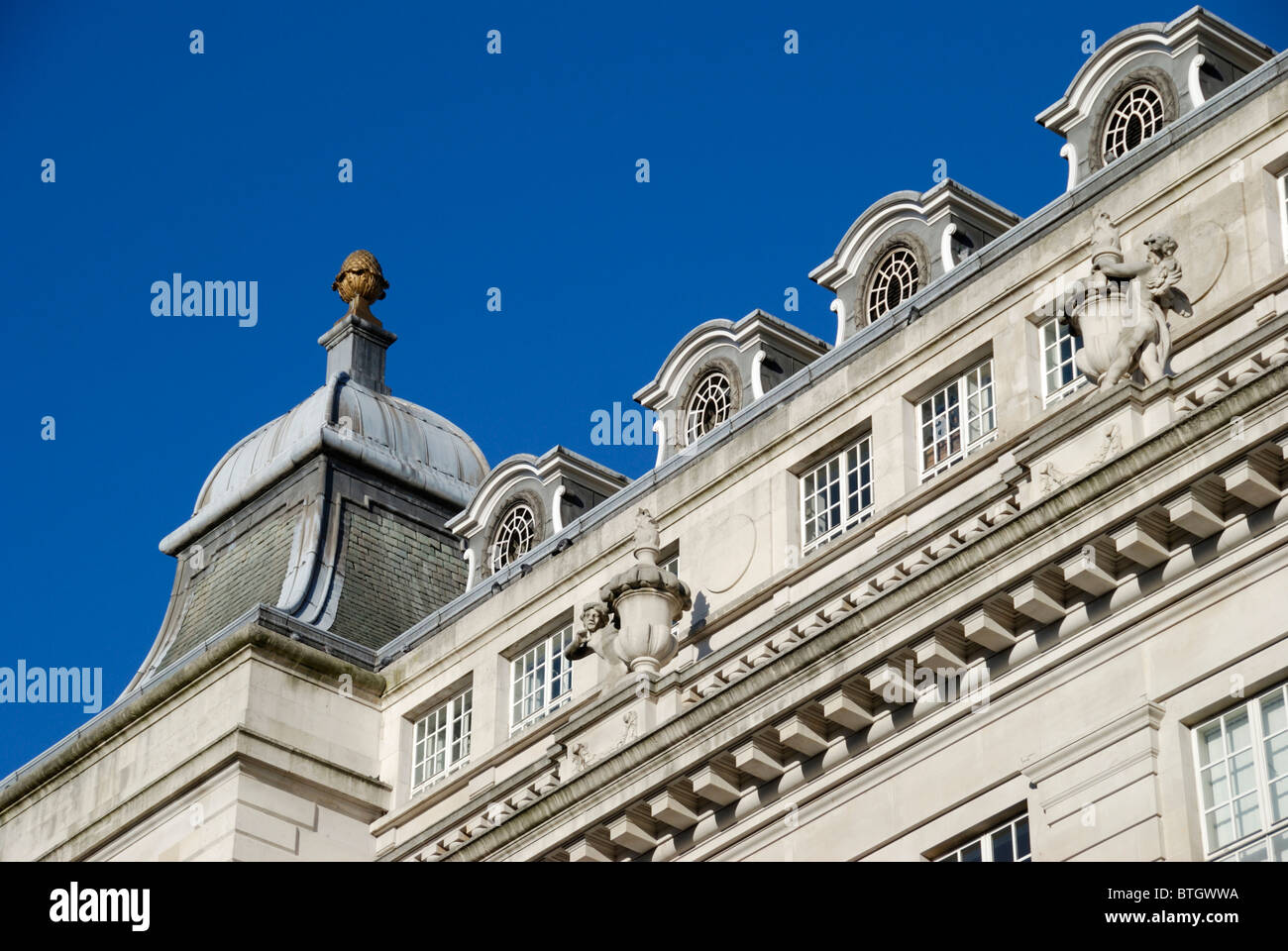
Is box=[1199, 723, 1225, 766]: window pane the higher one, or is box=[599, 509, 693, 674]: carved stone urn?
box=[599, 509, 693, 674]: carved stone urn

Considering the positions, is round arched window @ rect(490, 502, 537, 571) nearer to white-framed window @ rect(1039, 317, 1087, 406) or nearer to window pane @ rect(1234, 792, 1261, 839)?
white-framed window @ rect(1039, 317, 1087, 406)

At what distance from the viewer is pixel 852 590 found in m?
39.1

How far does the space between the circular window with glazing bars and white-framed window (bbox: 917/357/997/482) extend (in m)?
2.55

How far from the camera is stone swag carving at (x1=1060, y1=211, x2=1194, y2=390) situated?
119ft

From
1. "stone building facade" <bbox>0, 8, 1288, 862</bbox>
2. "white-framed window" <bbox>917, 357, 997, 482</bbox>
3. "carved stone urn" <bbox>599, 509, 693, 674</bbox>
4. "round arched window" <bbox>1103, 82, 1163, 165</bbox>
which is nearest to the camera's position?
"stone building facade" <bbox>0, 8, 1288, 862</bbox>

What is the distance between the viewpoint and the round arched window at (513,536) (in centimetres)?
4834

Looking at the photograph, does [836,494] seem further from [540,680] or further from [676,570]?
[540,680]

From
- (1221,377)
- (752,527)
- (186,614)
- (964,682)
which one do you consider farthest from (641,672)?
(186,614)

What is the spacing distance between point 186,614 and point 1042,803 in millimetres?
22070

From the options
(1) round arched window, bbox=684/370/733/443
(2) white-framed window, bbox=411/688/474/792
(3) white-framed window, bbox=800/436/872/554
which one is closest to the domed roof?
(2) white-framed window, bbox=411/688/474/792

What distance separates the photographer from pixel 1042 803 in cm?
3419

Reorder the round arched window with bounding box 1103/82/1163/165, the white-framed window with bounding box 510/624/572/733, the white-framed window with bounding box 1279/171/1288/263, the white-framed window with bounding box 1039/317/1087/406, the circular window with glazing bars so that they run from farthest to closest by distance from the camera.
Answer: the white-framed window with bounding box 510/624/572/733, the circular window with glazing bars, the round arched window with bounding box 1103/82/1163/165, the white-framed window with bounding box 1039/317/1087/406, the white-framed window with bounding box 1279/171/1288/263

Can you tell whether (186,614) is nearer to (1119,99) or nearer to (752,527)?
(752,527)
